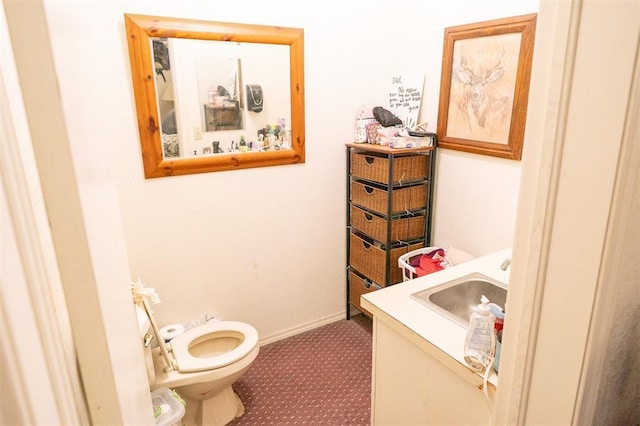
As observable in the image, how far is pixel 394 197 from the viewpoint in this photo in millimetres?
2420

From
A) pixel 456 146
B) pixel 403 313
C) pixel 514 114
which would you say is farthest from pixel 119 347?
pixel 456 146

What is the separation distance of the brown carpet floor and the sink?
0.82 m

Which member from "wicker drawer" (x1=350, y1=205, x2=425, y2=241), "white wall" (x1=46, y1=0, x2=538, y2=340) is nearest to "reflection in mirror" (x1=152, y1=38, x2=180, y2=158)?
"white wall" (x1=46, y1=0, x2=538, y2=340)

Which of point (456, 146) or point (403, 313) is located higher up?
point (456, 146)

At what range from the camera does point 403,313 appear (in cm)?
146

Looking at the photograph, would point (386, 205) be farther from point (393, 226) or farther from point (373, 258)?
point (373, 258)

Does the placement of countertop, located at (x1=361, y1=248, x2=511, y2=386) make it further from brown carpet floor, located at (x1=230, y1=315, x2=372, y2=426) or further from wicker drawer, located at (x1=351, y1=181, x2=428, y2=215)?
brown carpet floor, located at (x1=230, y1=315, x2=372, y2=426)

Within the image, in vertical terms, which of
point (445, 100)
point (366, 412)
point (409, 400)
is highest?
point (445, 100)

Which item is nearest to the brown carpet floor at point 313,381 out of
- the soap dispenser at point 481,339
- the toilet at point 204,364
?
the toilet at point 204,364

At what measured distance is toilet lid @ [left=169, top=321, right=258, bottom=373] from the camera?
1.89m

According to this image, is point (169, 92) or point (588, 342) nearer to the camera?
point (588, 342)

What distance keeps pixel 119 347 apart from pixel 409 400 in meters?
1.23

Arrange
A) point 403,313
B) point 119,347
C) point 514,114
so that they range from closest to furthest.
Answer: point 119,347
point 403,313
point 514,114

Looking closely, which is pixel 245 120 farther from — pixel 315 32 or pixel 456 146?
pixel 456 146
